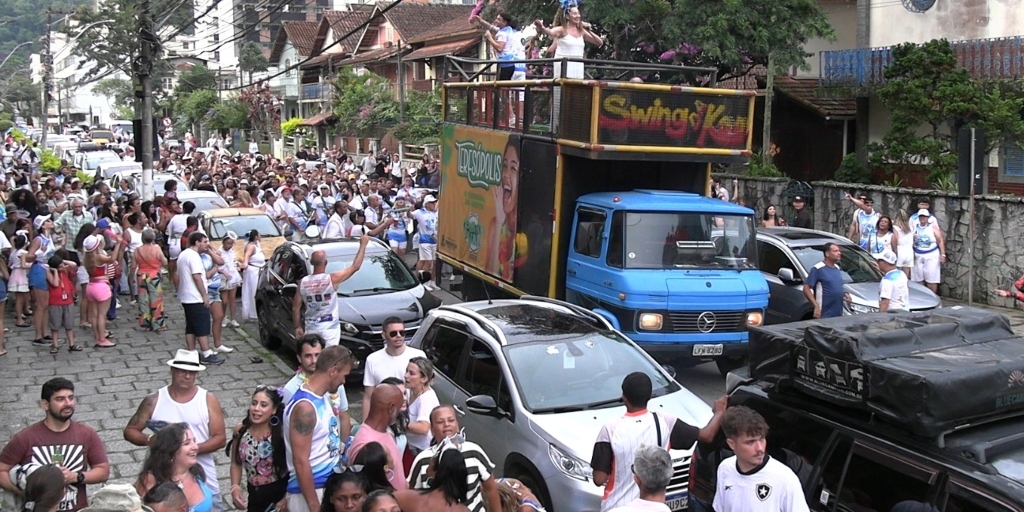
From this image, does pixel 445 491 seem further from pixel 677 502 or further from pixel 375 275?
pixel 375 275

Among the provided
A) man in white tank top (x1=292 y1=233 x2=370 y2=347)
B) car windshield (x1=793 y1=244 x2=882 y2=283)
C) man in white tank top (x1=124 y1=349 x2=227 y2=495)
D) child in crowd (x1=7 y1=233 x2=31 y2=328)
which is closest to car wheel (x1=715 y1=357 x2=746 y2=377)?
car windshield (x1=793 y1=244 x2=882 y2=283)

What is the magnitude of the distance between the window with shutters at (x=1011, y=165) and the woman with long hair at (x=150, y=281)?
1719 centimetres

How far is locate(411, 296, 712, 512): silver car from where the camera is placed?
274 inches

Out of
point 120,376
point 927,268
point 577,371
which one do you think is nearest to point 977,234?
point 927,268

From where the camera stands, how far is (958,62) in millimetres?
21656

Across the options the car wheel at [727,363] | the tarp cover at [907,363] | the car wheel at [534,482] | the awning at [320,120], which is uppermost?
the awning at [320,120]

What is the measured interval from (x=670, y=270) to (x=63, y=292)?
7517 millimetres

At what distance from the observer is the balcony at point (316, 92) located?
6091cm

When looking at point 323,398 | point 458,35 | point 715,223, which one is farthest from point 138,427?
point 458,35

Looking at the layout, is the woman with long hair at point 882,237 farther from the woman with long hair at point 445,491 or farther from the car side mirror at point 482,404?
the woman with long hair at point 445,491

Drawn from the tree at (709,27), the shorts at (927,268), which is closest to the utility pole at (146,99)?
the tree at (709,27)

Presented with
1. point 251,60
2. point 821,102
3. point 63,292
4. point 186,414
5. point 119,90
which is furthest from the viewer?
point 119,90

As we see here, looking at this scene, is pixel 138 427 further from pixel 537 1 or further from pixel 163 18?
pixel 537 1

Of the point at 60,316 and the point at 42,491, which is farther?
the point at 60,316
